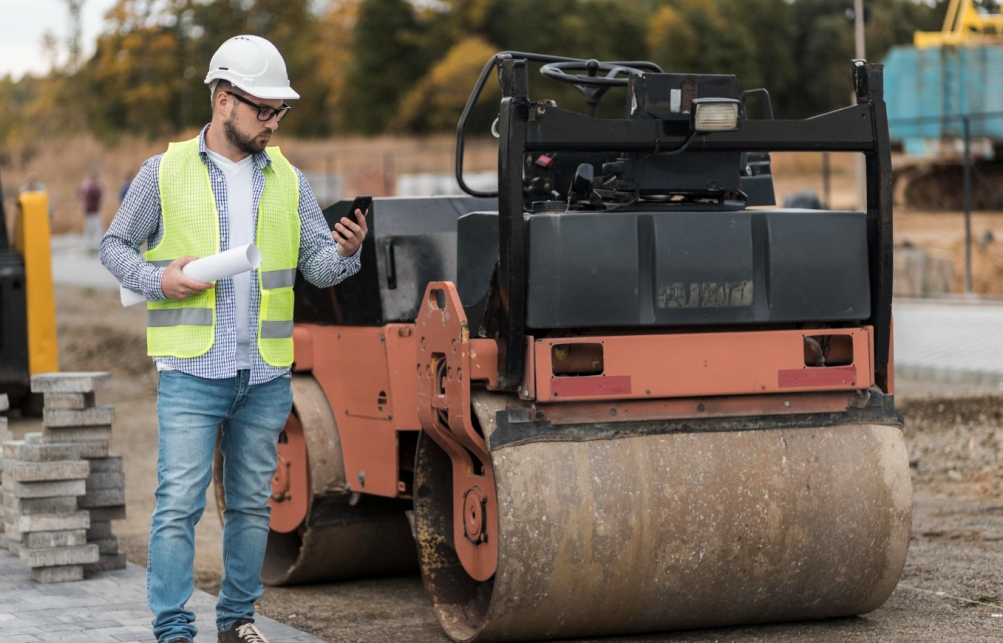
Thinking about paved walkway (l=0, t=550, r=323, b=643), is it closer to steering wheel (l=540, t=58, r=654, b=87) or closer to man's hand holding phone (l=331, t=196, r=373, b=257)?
man's hand holding phone (l=331, t=196, r=373, b=257)

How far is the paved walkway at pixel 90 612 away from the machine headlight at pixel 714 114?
7.12ft

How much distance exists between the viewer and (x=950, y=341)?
1393 cm

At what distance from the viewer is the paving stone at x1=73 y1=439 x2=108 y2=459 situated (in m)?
6.00

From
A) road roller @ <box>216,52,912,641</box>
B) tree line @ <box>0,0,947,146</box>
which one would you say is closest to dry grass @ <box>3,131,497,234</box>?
tree line @ <box>0,0,947,146</box>

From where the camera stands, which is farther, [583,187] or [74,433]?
[74,433]

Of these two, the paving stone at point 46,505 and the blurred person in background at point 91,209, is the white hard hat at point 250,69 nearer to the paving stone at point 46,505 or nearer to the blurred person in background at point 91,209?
the paving stone at point 46,505

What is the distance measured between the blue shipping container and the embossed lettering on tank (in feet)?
79.0

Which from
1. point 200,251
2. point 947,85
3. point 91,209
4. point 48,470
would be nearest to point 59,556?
point 48,470

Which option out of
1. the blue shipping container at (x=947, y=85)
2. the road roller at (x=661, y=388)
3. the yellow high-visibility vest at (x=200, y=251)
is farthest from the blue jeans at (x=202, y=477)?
the blue shipping container at (x=947, y=85)

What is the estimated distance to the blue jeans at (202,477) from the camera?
4297 mm

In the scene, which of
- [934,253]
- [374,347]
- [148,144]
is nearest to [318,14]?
[148,144]

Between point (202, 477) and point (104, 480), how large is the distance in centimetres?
190

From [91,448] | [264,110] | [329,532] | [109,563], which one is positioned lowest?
[109,563]

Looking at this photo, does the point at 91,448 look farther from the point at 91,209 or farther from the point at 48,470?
the point at 91,209
